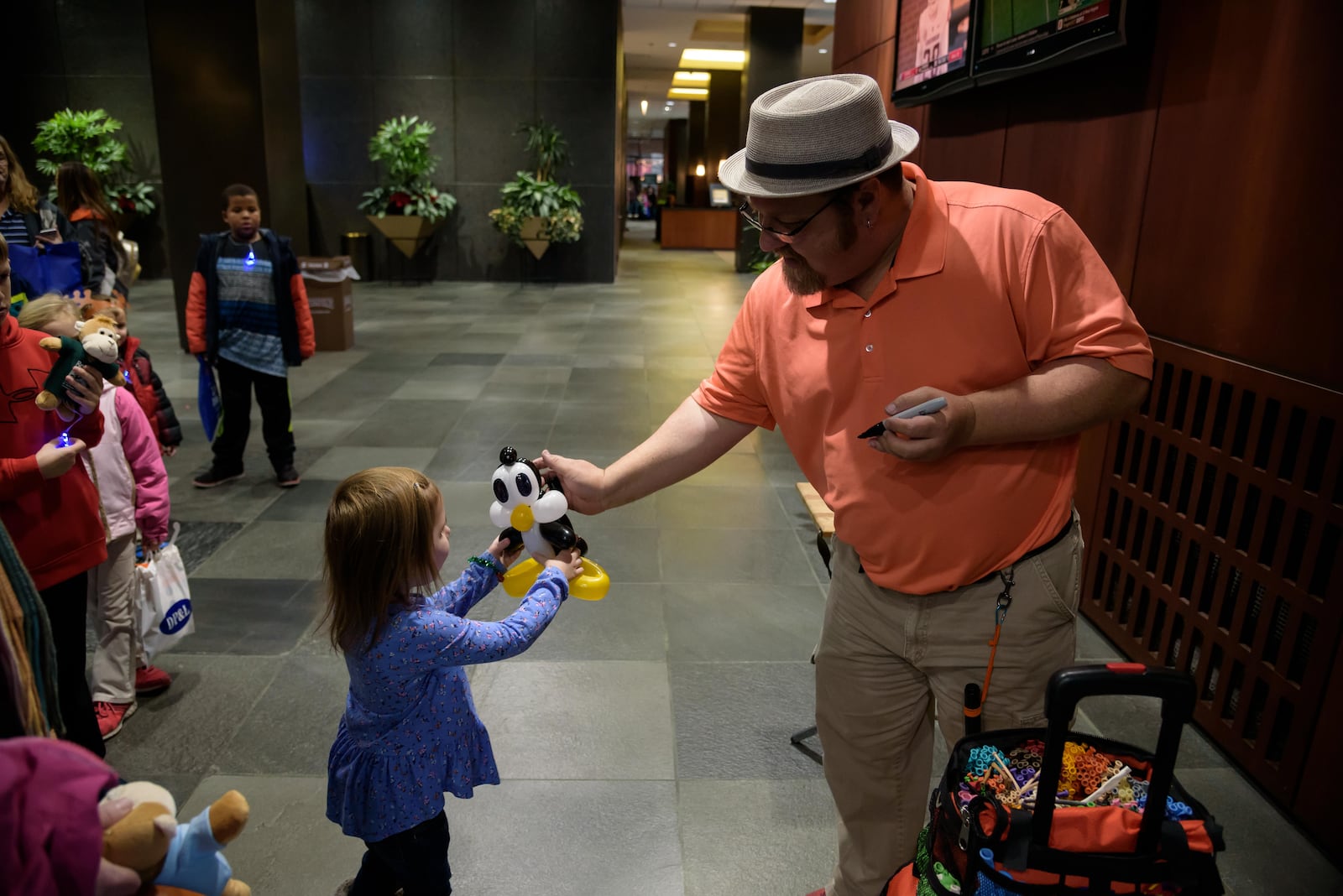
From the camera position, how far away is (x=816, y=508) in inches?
153

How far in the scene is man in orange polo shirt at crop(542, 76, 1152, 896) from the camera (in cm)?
159

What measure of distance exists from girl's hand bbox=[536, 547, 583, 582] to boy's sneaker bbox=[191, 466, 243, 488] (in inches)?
166

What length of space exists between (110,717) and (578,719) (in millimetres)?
1524

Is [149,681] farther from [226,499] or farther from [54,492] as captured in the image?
[226,499]

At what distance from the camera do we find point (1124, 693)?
1221 mm

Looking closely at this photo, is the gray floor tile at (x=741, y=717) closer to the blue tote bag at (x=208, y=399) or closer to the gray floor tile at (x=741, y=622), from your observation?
the gray floor tile at (x=741, y=622)

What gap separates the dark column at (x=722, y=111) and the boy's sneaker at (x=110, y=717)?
22.5 meters

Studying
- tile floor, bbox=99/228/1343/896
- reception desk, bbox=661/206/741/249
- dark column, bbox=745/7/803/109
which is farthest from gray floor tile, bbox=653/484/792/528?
reception desk, bbox=661/206/741/249

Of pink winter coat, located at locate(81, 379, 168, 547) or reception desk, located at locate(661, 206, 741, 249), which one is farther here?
reception desk, located at locate(661, 206, 741, 249)

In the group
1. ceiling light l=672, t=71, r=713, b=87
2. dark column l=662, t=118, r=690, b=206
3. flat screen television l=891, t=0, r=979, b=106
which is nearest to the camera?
flat screen television l=891, t=0, r=979, b=106

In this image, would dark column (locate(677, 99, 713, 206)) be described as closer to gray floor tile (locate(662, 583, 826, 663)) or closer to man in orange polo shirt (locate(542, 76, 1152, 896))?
gray floor tile (locate(662, 583, 826, 663))

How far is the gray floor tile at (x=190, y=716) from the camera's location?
9.61ft

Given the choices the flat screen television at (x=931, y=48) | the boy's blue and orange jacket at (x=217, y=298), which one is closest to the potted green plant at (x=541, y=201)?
the flat screen television at (x=931, y=48)

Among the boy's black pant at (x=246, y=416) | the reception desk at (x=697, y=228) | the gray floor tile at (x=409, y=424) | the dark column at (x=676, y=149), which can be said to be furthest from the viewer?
the dark column at (x=676, y=149)
